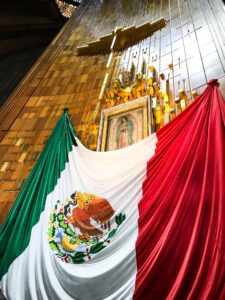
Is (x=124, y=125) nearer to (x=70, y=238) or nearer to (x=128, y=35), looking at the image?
(x=70, y=238)

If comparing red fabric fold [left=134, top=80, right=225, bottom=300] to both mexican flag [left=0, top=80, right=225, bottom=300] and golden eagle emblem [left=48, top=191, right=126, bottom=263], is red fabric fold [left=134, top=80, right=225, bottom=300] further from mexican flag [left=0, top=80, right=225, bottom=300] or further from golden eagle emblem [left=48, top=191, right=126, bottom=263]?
golden eagle emblem [left=48, top=191, right=126, bottom=263]

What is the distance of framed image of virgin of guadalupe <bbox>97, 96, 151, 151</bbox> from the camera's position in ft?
9.61

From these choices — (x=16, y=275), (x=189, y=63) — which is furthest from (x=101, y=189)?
(x=189, y=63)

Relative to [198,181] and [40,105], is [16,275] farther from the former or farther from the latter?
[40,105]

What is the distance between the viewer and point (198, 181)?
72.9 inches

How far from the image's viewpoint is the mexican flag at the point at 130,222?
5.43ft

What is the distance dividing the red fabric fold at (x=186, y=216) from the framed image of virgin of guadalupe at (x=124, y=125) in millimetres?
709

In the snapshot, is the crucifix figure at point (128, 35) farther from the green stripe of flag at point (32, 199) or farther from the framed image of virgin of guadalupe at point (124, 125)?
the green stripe of flag at point (32, 199)

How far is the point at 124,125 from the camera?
10.1 feet

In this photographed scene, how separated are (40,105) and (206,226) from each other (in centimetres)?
297

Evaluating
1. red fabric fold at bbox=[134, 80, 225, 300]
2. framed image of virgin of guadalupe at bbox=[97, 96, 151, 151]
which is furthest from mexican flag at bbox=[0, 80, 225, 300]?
framed image of virgin of guadalupe at bbox=[97, 96, 151, 151]

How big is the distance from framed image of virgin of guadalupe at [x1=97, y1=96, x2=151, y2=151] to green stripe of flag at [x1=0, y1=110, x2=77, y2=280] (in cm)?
33

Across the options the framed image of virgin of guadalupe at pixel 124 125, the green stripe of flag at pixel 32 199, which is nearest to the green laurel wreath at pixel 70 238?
the green stripe of flag at pixel 32 199

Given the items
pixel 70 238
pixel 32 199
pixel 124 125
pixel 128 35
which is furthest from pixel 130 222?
pixel 128 35
